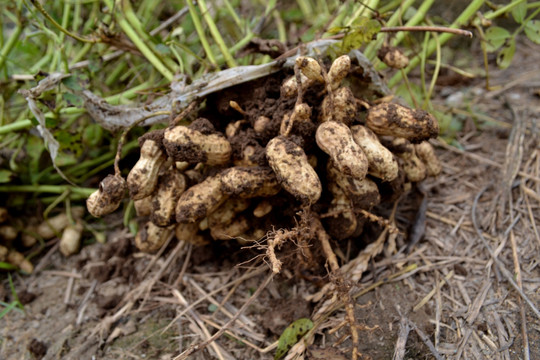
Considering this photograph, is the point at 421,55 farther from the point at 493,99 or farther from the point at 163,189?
the point at 163,189

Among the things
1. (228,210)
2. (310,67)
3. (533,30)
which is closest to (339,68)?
(310,67)

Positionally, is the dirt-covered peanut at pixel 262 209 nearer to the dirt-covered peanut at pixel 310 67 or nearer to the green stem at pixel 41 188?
the dirt-covered peanut at pixel 310 67

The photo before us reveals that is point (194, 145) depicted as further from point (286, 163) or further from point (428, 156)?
point (428, 156)

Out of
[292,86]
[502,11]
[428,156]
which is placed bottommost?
[428,156]

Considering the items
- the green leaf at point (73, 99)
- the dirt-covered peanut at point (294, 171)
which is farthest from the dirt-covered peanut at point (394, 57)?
the green leaf at point (73, 99)

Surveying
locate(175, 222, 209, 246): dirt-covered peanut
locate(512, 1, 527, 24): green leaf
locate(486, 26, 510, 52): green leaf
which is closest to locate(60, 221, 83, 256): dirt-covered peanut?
locate(175, 222, 209, 246): dirt-covered peanut
